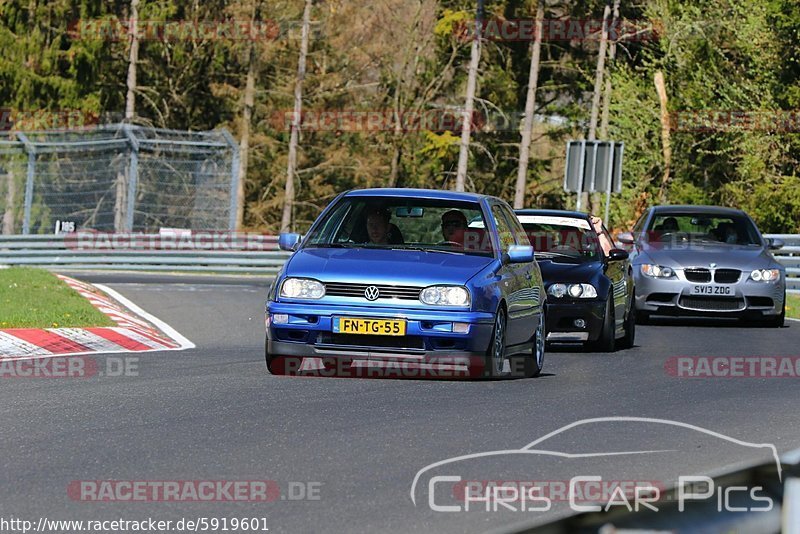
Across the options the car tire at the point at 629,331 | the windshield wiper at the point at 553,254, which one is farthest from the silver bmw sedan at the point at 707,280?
the windshield wiper at the point at 553,254

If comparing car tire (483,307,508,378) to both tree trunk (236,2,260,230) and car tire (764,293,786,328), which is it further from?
tree trunk (236,2,260,230)

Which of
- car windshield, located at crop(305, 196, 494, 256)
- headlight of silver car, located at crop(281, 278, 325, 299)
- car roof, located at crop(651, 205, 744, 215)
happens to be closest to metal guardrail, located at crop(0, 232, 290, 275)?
car roof, located at crop(651, 205, 744, 215)

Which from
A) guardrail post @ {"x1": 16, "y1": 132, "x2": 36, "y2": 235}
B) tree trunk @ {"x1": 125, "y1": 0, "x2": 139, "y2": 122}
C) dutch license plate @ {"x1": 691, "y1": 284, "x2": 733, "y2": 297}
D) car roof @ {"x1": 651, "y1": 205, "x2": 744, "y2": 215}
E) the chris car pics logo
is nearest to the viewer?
the chris car pics logo

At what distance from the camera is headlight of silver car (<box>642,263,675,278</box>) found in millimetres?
19328

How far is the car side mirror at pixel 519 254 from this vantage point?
11.9 metres

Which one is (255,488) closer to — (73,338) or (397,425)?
(397,425)

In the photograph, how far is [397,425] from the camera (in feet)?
28.6

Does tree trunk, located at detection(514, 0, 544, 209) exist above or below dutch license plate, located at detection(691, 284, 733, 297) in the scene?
above

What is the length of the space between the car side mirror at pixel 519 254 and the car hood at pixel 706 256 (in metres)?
7.72

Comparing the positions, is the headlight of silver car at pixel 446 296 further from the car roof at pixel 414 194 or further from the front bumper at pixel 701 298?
the front bumper at pixel 701 298

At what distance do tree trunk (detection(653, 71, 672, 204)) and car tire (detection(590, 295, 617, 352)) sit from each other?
36.7 metres

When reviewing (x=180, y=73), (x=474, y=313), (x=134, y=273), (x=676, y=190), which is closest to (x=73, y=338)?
(x=474, y=313)

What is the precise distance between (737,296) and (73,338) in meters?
8.76

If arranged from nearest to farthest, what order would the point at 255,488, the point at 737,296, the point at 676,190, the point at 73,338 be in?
the point at 255,488
the point at 73,338
the point at 737,296
the point at 676,190
